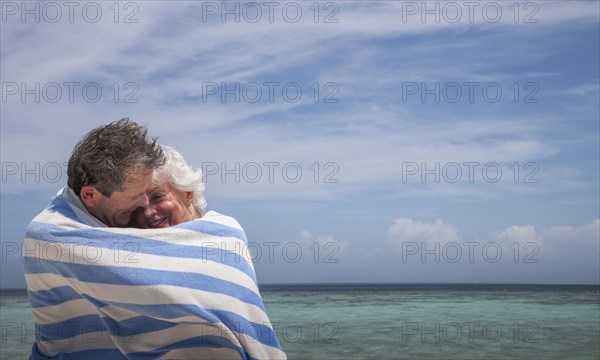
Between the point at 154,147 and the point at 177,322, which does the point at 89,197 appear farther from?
the point at 177,322

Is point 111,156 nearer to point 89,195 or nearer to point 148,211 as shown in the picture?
point 89,195

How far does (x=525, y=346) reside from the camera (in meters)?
13.4

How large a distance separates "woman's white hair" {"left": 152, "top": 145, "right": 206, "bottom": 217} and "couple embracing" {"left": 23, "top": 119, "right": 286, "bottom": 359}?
0.14 metres

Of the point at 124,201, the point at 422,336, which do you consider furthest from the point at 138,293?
the point at 422,336

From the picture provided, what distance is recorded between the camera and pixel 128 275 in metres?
2.07

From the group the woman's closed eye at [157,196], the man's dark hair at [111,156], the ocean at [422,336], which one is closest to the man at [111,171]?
the man's dark hair at [111,156]

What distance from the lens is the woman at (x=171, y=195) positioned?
2404 millimetres

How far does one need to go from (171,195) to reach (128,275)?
51 cm

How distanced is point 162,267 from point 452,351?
36.9 ft

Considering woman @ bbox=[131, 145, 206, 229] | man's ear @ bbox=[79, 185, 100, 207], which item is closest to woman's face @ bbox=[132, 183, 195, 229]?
woman @ bbox=[131, 145, 206, 229]

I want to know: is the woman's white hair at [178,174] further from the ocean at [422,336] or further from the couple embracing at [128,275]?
the ocean at [422,336]

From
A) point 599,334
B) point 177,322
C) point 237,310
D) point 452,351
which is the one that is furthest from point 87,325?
point 599,334

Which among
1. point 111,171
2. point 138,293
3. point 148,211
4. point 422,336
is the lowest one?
point 422,336

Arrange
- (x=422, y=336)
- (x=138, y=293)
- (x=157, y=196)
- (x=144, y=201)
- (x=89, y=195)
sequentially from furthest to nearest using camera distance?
(x=422, y=336) → (x=157, y=196) → (x=144, y=201) → (x=89, y=195) → (x=138, y=293)
